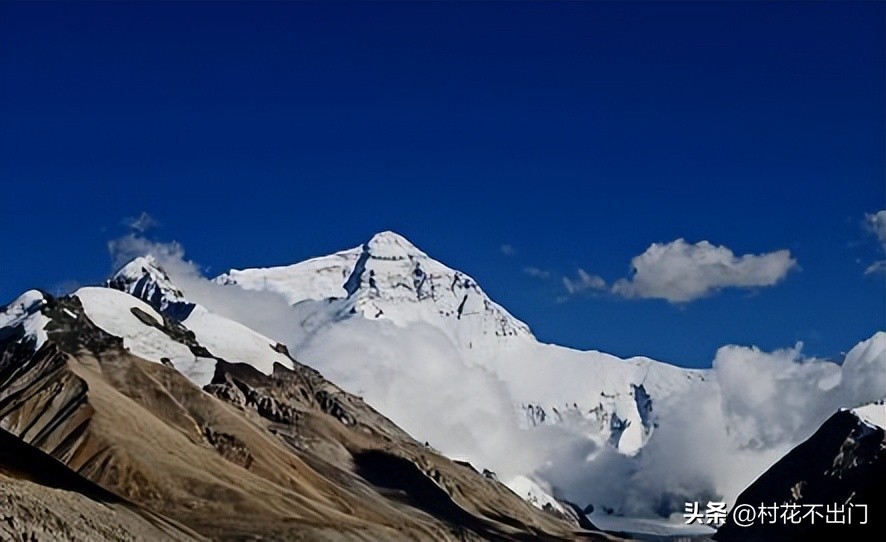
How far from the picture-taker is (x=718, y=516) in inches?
5768

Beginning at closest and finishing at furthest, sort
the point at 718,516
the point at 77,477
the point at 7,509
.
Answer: the point at 7,509 → the point at 718,516 → the point at 77,477

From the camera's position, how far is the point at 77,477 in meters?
174

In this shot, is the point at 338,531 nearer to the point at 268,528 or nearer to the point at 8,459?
the point at 268,528

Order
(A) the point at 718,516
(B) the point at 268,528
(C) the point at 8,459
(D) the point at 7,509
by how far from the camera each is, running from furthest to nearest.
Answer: (B) the point at 268,528 < (C) the point at 8,459 < (A) the point at 718,516 < (D) the point at 7,509

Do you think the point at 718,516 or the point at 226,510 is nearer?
the point at 718,516

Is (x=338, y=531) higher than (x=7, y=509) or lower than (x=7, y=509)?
higher

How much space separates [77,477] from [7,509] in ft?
165

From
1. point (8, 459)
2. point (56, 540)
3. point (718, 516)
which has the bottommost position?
point (56, 540)

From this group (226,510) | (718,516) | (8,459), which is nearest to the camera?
(718,516)

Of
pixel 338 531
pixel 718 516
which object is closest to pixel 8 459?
pixel 338 531

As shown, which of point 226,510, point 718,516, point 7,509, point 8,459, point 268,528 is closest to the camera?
point 7,509

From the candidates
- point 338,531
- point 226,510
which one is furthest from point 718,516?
point 226,510

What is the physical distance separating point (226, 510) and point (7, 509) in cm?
7579

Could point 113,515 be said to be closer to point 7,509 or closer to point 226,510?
point 7,509
